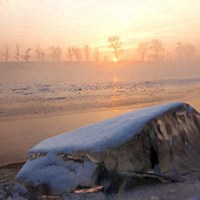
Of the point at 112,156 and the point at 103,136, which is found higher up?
the point at 103,136

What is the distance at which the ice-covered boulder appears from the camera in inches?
143

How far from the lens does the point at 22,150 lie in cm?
643

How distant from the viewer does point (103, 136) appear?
3824 millimetres

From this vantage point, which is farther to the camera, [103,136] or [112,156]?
[103,136]

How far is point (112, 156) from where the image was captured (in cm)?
365

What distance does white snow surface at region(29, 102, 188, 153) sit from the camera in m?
3.69

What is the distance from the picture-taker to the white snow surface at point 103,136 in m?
3.69

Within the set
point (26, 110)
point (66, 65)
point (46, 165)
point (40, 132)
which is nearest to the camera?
point (46, 165)

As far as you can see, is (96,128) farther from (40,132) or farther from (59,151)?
(40,132)

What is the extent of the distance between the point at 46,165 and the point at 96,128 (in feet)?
2.78

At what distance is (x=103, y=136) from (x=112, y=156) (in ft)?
0.93

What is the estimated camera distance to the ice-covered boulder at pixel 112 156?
3.62 m

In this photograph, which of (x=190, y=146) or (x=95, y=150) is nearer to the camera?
(x=95, y=150)

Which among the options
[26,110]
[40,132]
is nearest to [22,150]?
[40,132]
